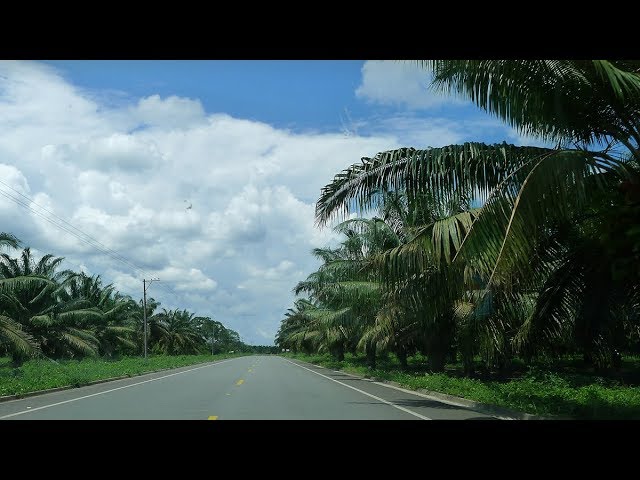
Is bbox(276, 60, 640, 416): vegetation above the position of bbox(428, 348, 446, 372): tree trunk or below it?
above

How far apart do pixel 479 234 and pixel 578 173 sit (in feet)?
5.49

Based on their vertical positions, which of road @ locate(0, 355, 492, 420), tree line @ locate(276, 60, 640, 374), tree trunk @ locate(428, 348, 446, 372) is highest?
tree line @ locate(276, 60, 640, 374)

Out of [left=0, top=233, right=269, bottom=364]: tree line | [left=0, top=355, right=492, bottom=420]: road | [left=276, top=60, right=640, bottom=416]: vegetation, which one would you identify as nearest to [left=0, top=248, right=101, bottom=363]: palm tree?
[left=0, top=233, right=269, bottom=364]: tree line

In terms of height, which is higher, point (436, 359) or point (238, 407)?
point (436, 359)

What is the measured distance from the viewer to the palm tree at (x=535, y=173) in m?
9.17

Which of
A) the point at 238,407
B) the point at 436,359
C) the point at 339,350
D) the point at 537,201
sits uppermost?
the point at 537,201

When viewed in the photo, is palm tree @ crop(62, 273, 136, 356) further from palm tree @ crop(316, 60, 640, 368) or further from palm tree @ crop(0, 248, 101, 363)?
palm tree @ crop(316, 60, 640, 368)

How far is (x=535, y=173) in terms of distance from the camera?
898 centimetres

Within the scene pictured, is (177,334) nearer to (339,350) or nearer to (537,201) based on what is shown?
(339,350)

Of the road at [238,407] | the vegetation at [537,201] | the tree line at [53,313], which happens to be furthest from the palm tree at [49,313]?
the vegetation at [537,201]

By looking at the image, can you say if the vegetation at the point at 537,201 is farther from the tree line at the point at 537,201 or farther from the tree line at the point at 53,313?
the tree line at the point at 53,313

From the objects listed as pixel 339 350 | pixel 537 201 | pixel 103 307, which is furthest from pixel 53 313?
pixel 537 201

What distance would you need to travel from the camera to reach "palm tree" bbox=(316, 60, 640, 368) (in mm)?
9172
